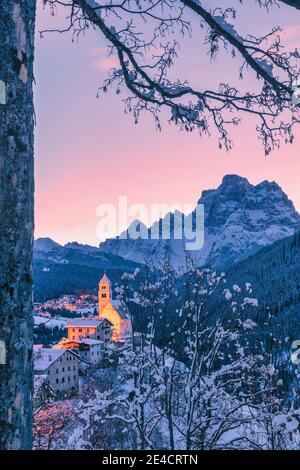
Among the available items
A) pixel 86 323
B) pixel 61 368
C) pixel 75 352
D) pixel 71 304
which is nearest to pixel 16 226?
pixel 61 368

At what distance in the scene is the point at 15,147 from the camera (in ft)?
4.48

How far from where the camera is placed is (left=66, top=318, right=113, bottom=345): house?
62781 millimetres

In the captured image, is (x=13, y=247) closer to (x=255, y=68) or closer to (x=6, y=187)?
(x=6, y=187)

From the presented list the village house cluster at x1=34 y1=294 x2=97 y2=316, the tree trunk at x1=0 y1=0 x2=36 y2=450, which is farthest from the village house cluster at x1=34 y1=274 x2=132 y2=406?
the village house cluster at x1=34 y1=294 x2=97 y2=316

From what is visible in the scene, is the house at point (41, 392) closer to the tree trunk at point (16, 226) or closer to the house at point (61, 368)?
the tree trunk at point (16, 226)

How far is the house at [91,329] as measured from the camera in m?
62.8

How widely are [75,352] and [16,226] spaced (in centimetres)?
4935

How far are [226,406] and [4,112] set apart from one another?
467 cm

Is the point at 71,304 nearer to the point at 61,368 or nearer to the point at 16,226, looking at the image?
the point at 61,368

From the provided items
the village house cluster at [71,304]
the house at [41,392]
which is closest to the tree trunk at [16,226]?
the house at [41,392]

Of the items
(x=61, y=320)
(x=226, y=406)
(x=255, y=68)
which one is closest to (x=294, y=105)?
(x=255, y=68)

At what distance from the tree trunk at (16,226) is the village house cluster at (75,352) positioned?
4.71 m

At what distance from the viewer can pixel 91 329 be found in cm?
6334

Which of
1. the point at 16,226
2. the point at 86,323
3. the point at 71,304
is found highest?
the point at 71,304
